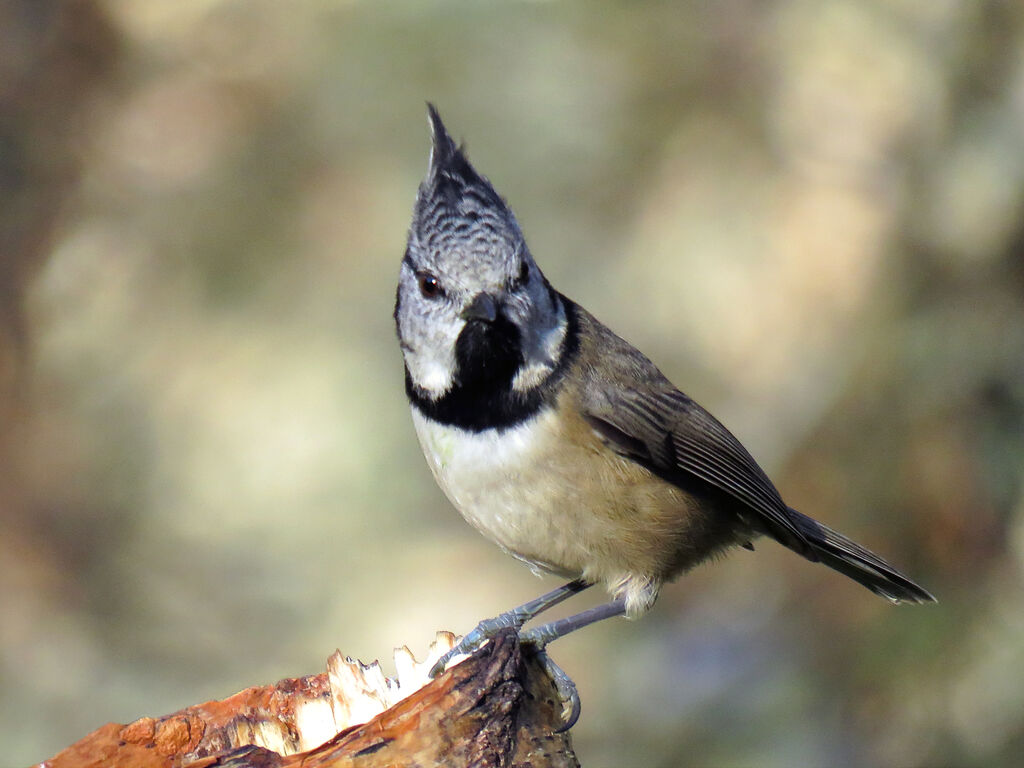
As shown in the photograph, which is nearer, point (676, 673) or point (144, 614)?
point (676, 673)

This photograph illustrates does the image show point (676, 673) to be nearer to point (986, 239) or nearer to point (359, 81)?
point (986, 239)

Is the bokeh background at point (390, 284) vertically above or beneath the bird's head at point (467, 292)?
above

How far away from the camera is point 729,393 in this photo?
265 inches

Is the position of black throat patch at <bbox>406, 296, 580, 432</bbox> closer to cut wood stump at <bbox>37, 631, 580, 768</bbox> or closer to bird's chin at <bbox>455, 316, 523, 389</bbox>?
bird's chin at <bbox>455, 316, 523, 389</bbox>

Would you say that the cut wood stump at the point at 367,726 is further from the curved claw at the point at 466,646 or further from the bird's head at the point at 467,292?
the bird's head at the point at 467,292

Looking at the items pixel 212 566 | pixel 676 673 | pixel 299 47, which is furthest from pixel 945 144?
pixel 212 566

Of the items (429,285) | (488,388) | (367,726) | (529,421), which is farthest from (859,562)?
(367,726)

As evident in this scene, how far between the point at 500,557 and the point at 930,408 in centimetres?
254

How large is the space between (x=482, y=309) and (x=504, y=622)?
969 mm

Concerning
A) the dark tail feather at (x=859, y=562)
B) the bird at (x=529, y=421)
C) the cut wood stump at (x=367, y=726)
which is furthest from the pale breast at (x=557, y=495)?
the dark tail feather at (x=859, y=562)

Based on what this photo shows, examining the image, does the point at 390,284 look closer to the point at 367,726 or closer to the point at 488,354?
the point at 488,354

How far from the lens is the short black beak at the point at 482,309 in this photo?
330cm

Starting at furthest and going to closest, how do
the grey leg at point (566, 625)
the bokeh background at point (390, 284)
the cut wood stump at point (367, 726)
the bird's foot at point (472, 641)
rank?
the bokeh background at point (390, 284) < the grey leg at point (566, 625) < the bird's foot at point (472, 641) < the cut wood stump at point (367, 726)

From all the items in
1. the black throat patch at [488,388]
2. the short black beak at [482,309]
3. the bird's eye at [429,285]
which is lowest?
the black throat patch at [488,388]
